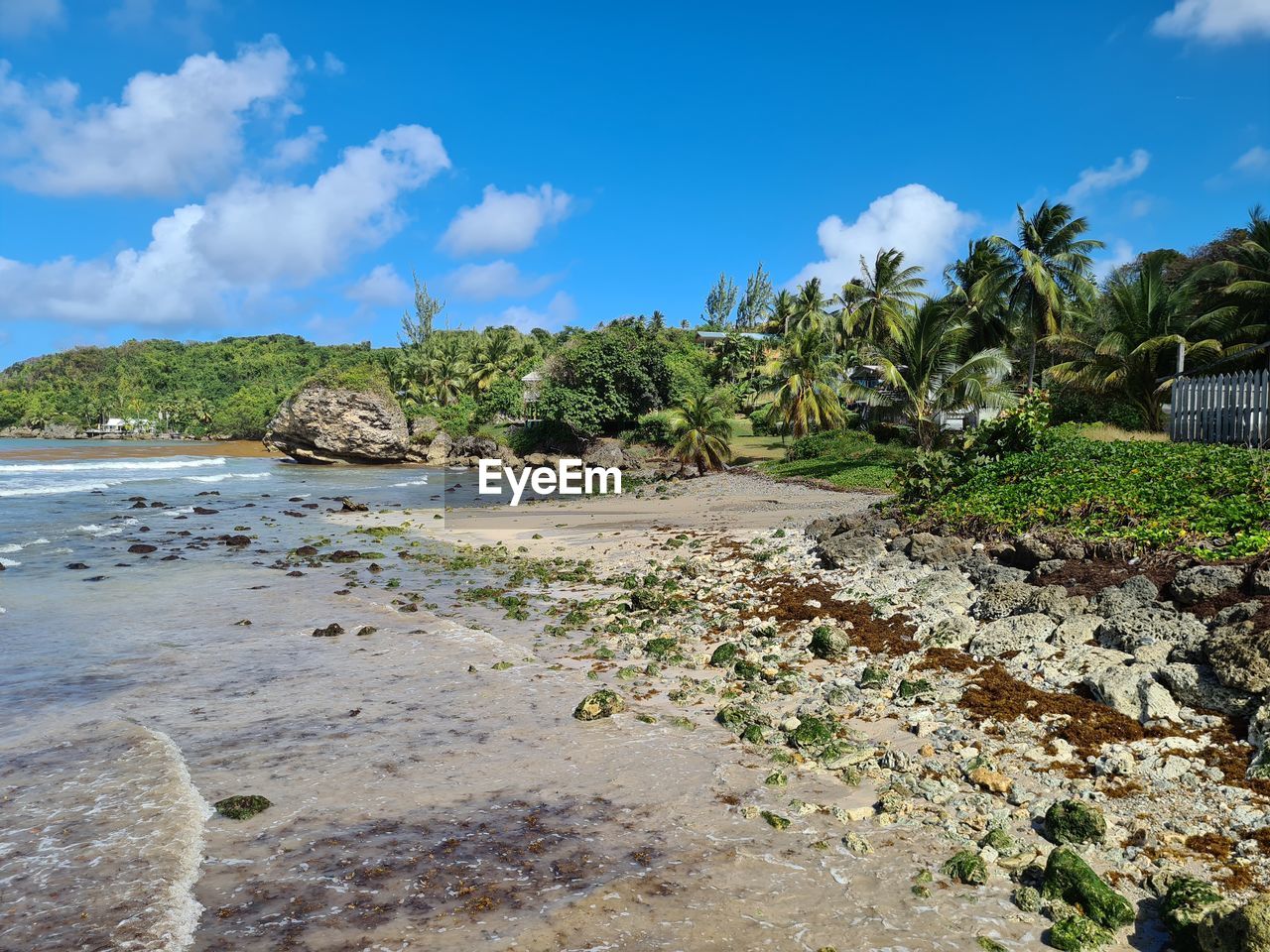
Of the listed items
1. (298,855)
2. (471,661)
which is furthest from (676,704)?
(298,855)

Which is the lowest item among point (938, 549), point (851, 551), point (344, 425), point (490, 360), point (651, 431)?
point (851, 551)

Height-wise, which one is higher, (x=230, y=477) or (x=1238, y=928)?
(x=230, y=477)

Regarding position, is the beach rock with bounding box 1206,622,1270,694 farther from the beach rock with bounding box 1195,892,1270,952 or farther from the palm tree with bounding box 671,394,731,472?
the palm tree with bounding box 671,394,731,472

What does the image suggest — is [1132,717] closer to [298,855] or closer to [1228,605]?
[1228,605]

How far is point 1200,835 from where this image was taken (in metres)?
4.96

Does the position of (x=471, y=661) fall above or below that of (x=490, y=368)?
below

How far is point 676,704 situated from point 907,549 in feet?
19.1

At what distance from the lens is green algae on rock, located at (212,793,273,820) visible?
572cm

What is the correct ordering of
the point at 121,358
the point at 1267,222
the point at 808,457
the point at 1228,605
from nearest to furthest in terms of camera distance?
the point at 1228,605, the point at 1267,222, the point at 808,457, the point at 121,358

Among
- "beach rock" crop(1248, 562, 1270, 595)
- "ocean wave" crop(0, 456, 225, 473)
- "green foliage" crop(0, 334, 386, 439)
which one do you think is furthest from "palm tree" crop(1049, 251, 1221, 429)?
"green foliage" crop(0, 334, 386, 439)

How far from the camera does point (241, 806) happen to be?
5.80 meters

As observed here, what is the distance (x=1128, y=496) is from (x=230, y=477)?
1763 inches

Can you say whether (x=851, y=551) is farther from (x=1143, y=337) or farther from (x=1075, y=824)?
(x=1143, y=337)

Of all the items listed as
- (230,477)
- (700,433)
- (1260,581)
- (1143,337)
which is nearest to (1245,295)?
(1143,337)
